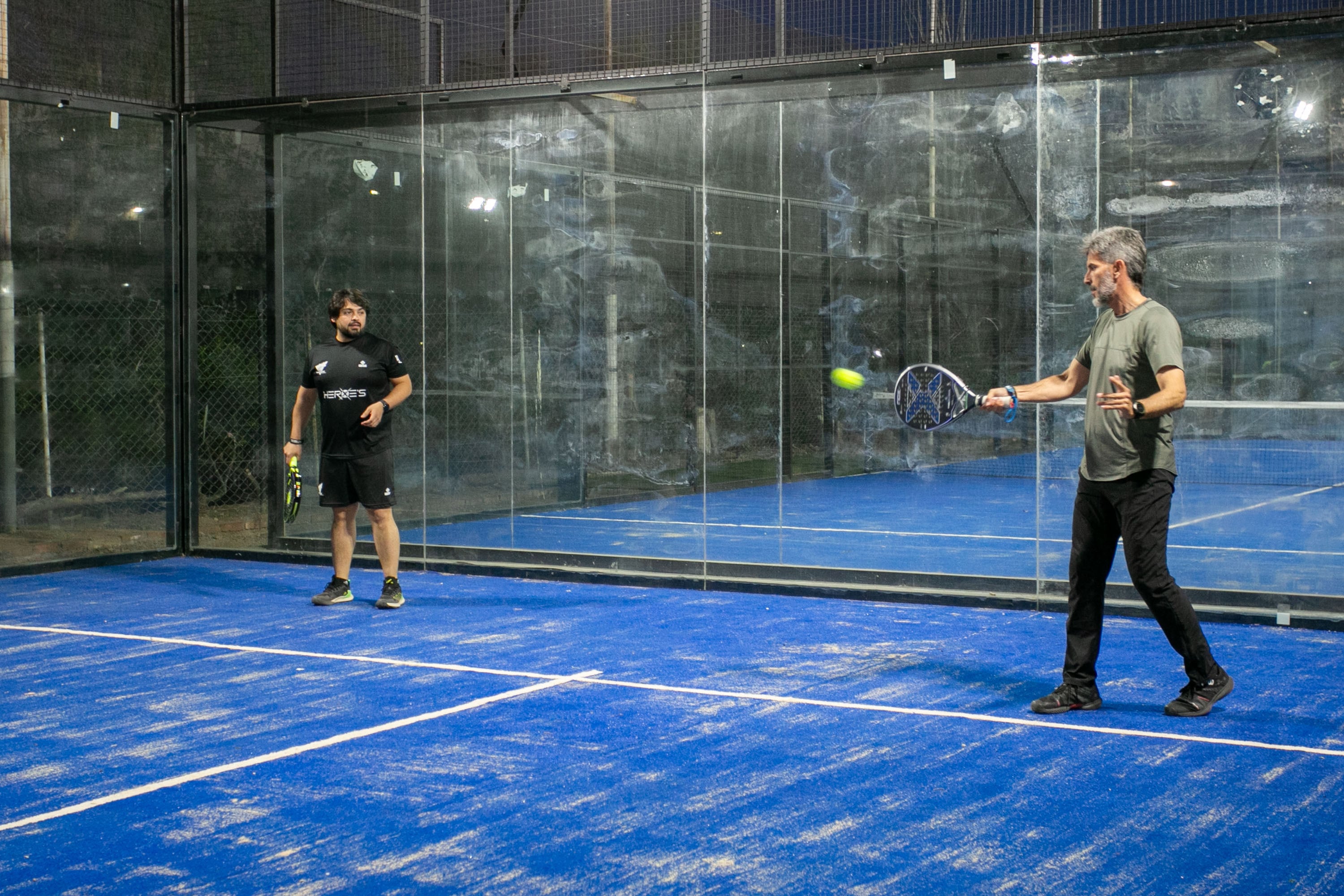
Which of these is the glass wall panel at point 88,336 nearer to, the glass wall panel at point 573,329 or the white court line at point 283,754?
the glass wall panel at point 573,329

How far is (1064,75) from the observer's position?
845cm

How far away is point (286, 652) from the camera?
725 centimetres

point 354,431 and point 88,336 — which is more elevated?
point 88,336

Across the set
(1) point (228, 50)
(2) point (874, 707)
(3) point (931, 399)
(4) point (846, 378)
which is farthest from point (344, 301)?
(2) point (874, 707)

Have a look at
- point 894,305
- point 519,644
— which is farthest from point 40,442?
point 894,305

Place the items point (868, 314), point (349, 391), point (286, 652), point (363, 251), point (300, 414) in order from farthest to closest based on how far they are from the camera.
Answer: point (363, 251)
point (868, 314)
point (300, 414)
point (349, 391)
point (286, 652)

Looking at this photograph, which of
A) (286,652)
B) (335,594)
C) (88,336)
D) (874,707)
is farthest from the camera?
(88,336)

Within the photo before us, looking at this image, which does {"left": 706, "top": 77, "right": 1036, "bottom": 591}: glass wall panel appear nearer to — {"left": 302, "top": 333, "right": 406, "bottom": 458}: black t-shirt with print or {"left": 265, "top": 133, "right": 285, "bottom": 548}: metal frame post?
{"left": 302, "top": 333, "right": 406, "bottom": 458}: black t-shirt with print

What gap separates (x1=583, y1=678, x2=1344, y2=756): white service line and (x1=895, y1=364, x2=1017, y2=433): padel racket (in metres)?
1.21

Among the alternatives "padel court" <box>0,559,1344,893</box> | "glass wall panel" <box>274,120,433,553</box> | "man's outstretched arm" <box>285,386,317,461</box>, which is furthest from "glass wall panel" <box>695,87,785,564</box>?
"man's outstretched arm" <box>285,386,317,461</box>

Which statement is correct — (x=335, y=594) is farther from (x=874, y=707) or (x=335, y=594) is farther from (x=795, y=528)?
(x=874, y=707)

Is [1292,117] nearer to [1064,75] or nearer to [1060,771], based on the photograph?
[1064,75]

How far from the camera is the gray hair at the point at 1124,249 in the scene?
5789mm

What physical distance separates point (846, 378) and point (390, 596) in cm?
305
